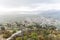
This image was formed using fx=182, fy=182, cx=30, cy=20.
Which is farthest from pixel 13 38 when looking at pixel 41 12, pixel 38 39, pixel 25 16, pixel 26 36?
pixel 41 12

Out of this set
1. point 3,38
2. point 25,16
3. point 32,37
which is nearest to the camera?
point 32,37

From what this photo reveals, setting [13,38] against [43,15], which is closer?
[13,38]

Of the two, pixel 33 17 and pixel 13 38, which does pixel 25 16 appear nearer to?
pixel 33 17

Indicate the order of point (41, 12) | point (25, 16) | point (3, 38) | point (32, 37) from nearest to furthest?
point (32, 37) → point (3, 38) → point (25, 16) → point (41, 12)

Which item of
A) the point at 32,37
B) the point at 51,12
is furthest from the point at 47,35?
the point at 51,12

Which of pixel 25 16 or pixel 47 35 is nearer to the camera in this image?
pixel 47 35

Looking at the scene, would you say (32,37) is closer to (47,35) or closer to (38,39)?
(38,39)

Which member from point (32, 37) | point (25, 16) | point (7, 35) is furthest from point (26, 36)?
point (25, 16)

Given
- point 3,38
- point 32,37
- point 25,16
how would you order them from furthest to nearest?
1. point 25,16
2. point 3,38
3. point 32,37
